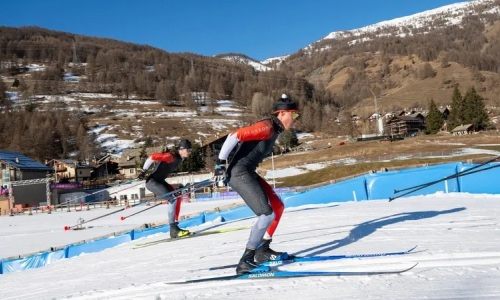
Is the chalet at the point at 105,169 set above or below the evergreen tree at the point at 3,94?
below

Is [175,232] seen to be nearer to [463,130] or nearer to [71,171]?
[71,171]

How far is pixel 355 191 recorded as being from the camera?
12.8 metres

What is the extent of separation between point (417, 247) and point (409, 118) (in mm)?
116727

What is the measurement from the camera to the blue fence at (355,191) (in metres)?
9.63

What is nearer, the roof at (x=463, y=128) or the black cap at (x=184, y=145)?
the black cap at (x=184, y=145)

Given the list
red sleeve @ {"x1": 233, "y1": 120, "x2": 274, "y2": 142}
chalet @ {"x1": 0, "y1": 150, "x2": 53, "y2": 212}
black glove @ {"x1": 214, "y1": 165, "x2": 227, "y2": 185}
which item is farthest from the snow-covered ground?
chalet @ {"x1": 0, "y1": 150, "x2": 53, "y2": 212}

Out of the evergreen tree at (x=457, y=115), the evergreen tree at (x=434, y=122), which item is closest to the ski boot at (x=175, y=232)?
the evergreen tree at (x=457, y=115)

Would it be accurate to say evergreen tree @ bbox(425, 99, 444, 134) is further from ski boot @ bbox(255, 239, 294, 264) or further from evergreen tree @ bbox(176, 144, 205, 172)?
ski boot @ bbox(255, 239, 294, 264)

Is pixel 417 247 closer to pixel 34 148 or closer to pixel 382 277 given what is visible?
pixel 382 277

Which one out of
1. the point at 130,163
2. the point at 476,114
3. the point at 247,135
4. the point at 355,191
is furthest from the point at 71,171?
the point at 247,135

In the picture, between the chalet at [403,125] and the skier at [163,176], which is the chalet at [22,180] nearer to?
the skier at [163,176]

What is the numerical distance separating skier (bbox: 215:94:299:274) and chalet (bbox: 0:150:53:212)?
43.6 metres

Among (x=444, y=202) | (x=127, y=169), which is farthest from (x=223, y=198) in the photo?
(x=127, y=169)

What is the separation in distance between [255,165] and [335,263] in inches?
52.0
